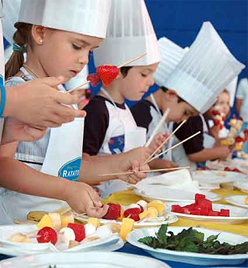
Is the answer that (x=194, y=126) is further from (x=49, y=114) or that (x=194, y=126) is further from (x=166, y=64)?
(x=49, y=114)

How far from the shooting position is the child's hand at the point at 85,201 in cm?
129

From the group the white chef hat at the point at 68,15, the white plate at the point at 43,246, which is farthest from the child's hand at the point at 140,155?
the white plate at the point at 43,246

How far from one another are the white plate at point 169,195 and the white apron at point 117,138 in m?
0.57

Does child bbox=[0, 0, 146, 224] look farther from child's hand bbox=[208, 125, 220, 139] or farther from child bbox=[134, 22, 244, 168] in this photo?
child's hand bbox=[208, 125, 220, 139]

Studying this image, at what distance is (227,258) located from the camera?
97 cm

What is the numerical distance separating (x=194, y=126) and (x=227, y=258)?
7.61ft

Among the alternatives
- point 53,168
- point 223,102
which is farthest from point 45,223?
point 223,102

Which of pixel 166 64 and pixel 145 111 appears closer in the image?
pixel 145 111

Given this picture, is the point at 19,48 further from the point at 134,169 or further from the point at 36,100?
the point at 36,100

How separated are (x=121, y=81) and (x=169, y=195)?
82cm

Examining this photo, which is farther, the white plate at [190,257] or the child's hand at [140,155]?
the child's hand at [140,155]

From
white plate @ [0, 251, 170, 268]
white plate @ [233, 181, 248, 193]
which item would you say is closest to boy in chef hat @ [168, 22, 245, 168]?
white plate @ [233, 181, 248, 193]

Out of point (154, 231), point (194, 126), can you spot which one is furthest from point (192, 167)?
point (154, 231)

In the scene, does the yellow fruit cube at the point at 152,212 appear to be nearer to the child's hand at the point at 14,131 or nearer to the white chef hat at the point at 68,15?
the child's hand at the point at 14,131
